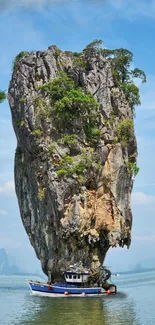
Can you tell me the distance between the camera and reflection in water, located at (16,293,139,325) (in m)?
25.1

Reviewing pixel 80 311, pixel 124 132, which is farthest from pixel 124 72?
pixel 80 311

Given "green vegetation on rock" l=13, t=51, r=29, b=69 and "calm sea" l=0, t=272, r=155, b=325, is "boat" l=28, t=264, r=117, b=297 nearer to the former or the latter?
"calm sea" l=0, t=272, r=155, b=325

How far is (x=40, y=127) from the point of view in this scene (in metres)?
40.2

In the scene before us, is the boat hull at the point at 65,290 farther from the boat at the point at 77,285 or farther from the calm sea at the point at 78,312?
the calm sea at the point at 78,312

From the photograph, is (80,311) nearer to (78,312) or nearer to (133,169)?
(78,312)

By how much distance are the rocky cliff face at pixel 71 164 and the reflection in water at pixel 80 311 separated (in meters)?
5.01

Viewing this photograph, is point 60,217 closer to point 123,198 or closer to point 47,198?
point 47,198

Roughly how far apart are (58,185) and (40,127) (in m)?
5.13

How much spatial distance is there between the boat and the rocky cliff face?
0.93 m

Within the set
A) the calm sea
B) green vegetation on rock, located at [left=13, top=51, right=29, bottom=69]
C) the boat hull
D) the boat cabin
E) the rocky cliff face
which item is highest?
green vegetation on rock, located at [left=13, top=51, right=29, bottom=69]

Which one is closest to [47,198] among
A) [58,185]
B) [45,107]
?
[58,185]

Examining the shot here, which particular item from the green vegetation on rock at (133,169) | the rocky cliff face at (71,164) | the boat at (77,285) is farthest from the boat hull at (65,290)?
the green vegetation on rock at (133,169)

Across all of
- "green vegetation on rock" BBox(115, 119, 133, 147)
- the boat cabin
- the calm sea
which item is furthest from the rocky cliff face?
the calm sea

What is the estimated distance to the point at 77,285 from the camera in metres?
37.1
